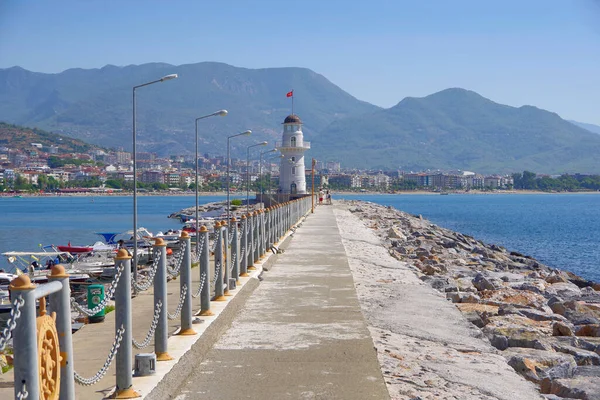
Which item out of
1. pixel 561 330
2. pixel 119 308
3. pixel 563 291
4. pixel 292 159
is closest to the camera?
pixel 119 308

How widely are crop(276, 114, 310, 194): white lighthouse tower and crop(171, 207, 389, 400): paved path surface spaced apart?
193 ft

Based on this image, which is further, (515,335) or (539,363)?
(515,335)

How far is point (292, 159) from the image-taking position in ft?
241

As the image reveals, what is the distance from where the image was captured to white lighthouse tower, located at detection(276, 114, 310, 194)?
7338 cm

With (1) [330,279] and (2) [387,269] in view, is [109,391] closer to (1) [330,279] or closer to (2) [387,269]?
(1) [330,279]

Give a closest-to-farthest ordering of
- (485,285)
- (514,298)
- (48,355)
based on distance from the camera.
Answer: (48,355) < (514,298) < (485,285)

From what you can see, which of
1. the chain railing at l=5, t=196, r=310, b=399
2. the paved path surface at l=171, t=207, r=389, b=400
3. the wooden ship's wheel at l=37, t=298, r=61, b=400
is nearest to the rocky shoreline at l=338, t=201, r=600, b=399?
the paved path surface at l=171, t=207, r=389, b=400

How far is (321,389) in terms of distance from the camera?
746 cm

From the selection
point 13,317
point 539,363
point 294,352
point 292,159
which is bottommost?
point 539,363

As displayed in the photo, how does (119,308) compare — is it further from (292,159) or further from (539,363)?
(292,159)

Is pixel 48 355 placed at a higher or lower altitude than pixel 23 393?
higher

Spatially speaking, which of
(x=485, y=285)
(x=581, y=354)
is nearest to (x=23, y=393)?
(x=581, y=354)

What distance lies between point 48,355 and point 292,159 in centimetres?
6891

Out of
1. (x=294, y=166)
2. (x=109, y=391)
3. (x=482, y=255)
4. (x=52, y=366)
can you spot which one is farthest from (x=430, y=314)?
(x=294, y=166)
